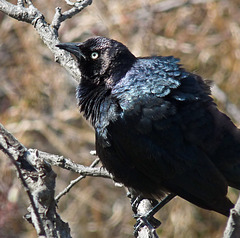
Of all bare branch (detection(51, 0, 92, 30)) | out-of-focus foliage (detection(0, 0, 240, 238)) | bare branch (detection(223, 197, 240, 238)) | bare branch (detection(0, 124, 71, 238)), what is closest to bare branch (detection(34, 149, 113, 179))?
bare branch (detection(0, 124, 71, 238))

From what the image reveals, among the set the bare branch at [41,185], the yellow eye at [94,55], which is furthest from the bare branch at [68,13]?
the bare branch at [41,185]

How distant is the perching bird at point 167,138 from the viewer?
364 centimetres

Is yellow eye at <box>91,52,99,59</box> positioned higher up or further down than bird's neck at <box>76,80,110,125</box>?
higher up

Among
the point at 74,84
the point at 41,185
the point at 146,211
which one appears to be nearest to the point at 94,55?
the point at 146,211

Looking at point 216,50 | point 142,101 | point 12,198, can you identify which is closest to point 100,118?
point 142,101

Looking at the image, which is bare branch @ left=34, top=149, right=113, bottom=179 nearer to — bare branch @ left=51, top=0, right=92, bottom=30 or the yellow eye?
the yellow eye

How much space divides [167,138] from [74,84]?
10.8ft

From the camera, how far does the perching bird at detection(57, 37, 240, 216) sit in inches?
143

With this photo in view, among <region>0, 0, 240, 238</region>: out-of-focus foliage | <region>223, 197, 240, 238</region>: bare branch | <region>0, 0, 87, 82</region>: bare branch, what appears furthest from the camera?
<region>0, 0, 240, 238</region>: out-of-focus foliage

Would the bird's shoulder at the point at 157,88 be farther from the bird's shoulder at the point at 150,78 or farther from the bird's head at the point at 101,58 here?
the bird's head at the point at 101,58

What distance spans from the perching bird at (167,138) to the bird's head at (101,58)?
5.2 inches

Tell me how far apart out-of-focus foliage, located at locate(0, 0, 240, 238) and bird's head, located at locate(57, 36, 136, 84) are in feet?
8.29

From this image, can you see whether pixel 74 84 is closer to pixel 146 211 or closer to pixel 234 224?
pixel 146 211

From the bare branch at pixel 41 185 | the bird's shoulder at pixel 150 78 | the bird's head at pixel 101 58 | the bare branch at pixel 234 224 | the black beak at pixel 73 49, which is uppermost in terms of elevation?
the black beak at pixel 73 49
